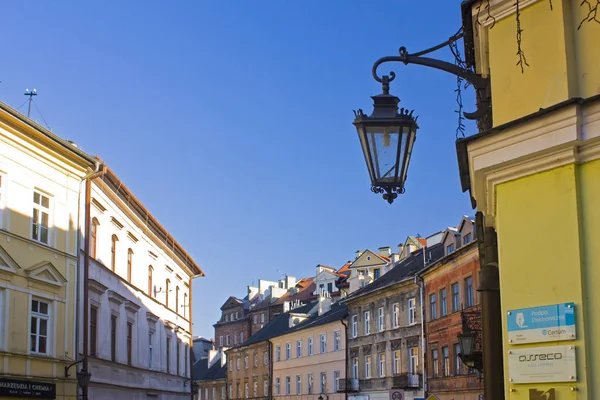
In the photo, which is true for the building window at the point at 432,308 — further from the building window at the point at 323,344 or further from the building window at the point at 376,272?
the building window at the point at 376,272

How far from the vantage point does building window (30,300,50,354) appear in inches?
968

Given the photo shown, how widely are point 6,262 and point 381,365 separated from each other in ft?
122

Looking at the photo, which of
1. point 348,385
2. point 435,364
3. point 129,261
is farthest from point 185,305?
point 348,385

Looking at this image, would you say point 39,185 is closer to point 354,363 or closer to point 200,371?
point 354,363

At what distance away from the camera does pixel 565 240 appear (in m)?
6.32

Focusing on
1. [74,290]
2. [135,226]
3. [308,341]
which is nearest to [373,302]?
[308,341]

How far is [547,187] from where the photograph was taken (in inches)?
257

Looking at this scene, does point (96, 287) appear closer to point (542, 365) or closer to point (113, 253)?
point (113, 253)

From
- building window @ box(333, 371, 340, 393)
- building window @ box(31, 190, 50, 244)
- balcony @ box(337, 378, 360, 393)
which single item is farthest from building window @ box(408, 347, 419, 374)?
building window @ box(31, 190, 50, 244)

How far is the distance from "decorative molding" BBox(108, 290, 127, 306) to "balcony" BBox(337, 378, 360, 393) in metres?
30.7

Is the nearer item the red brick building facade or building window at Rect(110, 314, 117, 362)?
building window at Rect(110, 314, 117, 362)

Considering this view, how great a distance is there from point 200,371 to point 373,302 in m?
47.8

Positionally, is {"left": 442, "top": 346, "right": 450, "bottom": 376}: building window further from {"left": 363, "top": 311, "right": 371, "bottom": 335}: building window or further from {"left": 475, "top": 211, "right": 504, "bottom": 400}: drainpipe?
{"left": 475, "top": 211, "right": 504, "bottom": 400}: drainpipe

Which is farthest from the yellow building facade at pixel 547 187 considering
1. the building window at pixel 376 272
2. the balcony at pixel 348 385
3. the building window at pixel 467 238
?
the building window at pixel 376 272
